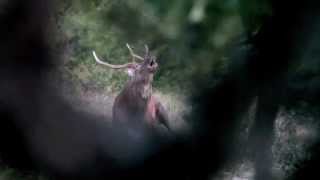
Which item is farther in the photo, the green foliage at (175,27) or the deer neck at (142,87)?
the deer neck at (142,87)

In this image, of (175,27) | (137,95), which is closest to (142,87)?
(137,95)

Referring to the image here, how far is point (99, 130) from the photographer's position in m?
1.08

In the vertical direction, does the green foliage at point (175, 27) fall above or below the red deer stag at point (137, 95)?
below

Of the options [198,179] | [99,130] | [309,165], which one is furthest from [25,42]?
[309,165]

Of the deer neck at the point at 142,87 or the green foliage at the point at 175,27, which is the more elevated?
the deer neck at the point at 142,87

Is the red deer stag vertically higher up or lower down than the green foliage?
higher up

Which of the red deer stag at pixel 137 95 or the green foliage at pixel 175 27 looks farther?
the red deer stag at pixel 137 95

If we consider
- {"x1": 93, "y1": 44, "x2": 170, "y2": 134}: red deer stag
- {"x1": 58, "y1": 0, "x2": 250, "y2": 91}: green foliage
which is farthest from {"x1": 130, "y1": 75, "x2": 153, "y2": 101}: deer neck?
{"x1": 58, "y1": 0, "x2": 250, "y2": 91}: green foliage

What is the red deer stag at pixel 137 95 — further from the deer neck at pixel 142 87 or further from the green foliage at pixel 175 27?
the green foliage at pixel 175 27

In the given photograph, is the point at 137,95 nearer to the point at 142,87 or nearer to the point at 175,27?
the point at 142,87

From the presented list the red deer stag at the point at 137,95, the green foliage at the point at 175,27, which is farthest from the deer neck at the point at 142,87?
the green foliage at the point at 175,27

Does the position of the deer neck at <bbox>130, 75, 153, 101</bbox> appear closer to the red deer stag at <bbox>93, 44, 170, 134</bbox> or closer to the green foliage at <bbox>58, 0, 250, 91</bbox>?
the red deer stag at <bbox>93, 44, 170, 134</bbox>

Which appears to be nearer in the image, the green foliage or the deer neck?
the green foliage

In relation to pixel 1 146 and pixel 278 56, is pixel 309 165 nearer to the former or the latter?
pixel 278 56
